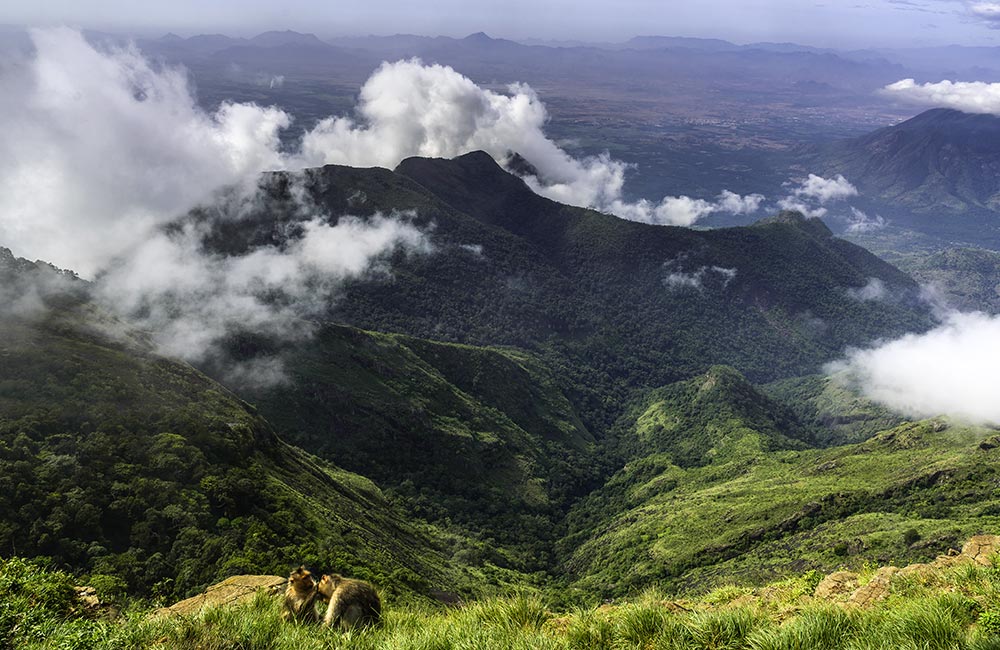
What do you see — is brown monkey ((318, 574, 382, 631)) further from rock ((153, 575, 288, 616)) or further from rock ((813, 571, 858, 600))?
rock ((813, 571, 858, 600))

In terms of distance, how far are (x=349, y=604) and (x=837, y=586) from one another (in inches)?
628

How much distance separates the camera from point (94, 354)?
76.9 meters

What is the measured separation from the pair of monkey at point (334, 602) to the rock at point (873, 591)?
515 inches

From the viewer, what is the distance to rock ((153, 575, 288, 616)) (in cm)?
1339

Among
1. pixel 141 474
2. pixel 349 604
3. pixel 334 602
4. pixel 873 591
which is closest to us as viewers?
pixel 334 602

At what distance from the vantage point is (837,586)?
1712cm

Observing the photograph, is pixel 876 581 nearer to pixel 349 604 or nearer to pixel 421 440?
pixel 349 604

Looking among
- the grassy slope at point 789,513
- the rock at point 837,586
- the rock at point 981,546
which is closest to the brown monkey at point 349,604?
the rock at point 837,586

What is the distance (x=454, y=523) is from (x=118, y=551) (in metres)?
97.6

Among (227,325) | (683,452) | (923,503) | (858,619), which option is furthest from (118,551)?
(683,452)

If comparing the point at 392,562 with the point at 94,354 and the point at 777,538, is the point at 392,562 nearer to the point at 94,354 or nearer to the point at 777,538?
the point at 94,354

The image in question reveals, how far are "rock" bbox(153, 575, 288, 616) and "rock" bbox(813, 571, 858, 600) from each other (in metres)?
16.7

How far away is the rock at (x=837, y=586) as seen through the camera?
1614 centimetres

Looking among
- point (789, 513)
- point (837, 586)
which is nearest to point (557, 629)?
point (837, 586)
